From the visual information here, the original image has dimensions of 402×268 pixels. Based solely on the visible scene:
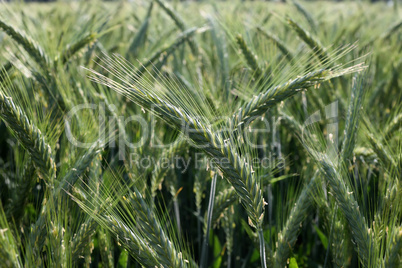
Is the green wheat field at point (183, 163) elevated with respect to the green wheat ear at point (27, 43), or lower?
lower

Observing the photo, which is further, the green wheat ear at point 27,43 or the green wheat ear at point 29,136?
the green wheat ear at point 27,43

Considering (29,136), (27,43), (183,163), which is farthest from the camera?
(183,163)

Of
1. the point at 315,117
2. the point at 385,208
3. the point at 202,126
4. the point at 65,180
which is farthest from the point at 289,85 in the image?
the point at 65,180

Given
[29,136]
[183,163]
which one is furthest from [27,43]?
[183,163]

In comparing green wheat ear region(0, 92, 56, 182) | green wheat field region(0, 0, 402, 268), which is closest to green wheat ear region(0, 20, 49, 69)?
green wheat field region(0, 0, 402, 268)

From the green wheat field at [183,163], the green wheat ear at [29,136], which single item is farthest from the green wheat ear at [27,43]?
the green wheat ear at [29,136]

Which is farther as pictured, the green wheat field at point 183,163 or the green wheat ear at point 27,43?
the green wheat ear at point 27,43

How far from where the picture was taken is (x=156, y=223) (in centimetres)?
90

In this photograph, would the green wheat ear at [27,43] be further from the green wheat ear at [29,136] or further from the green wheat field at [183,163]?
the green wheat ear at [29,136]

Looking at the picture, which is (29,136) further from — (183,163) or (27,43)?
(183,163)

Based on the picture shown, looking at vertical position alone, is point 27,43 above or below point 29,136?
above

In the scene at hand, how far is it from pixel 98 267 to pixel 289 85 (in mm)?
861

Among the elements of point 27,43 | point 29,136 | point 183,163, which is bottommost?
point 183,163

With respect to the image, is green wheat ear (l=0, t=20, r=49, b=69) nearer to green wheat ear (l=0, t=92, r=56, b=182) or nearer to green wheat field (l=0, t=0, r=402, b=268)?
green wheat field (l=0, t=0, r=402, b=268)
